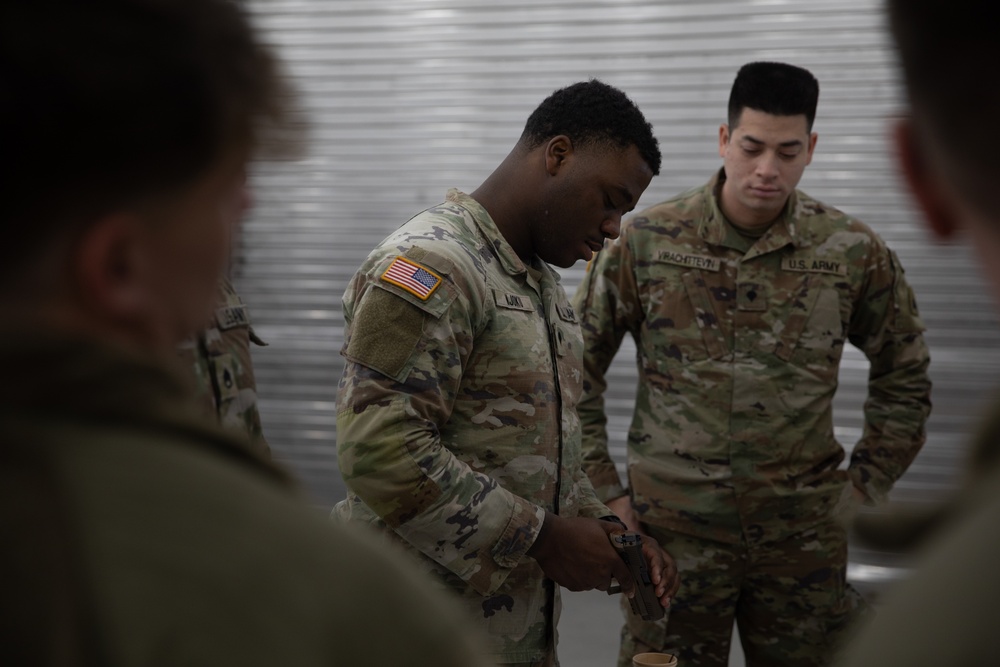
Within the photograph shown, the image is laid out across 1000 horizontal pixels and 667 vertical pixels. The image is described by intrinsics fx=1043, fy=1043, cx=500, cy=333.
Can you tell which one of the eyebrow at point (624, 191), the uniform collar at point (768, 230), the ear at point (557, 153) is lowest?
the uniform collar at point (768, 230)

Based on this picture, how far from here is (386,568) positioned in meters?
0.64

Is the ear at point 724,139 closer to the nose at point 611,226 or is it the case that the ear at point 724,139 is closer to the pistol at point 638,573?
the nose at point 611,226

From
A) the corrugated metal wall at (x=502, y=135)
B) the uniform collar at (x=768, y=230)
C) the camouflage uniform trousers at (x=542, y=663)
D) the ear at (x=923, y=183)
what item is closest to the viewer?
the ear at (x=923, y=183)

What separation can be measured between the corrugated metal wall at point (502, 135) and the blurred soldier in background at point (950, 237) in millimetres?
4004

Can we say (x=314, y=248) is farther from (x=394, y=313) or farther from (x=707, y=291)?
(x=394, y=313)

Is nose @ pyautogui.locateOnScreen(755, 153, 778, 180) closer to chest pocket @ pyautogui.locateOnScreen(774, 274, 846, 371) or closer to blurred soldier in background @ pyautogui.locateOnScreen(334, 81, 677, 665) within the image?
chest pocket @ pyautogui.locateOnScreen(774, 274, 846, 371)

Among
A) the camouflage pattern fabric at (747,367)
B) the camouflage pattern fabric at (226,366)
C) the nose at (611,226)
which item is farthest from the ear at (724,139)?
the camouflage pattern fabric at (226,366)

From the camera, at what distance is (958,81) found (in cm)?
63

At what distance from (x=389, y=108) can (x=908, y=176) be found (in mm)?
4862

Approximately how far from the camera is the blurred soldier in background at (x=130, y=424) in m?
0.58

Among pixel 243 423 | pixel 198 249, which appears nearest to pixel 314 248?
Result: pixel 243 423

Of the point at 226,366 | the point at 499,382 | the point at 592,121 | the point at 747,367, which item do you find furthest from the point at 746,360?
the point at 226,366

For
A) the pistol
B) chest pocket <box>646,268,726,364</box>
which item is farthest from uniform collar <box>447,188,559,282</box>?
chest pocket <box>646,268,726,364</box>

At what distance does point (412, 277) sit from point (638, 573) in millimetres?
789
